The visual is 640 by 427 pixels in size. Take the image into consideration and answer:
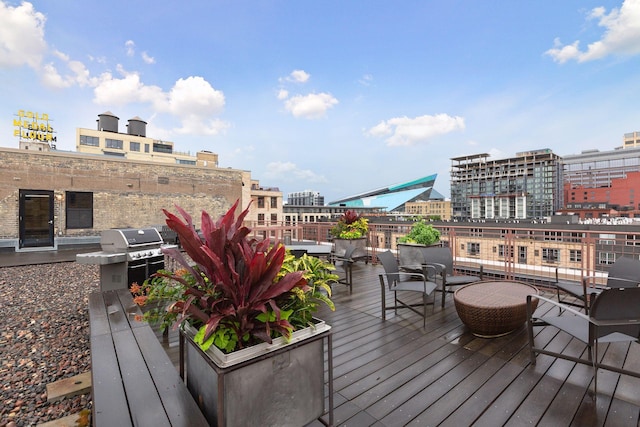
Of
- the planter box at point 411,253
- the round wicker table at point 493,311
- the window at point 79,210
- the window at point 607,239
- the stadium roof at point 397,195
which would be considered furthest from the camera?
the stadium roof at point 397,195

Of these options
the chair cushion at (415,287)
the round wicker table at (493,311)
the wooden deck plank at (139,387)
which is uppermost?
the wooden deck plank at (139,387)

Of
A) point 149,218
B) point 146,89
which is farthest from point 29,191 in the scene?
point 146,89

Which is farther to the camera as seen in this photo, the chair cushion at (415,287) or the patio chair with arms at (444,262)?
the patio chair with arms at (444,262)

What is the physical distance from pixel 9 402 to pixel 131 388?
1811mm

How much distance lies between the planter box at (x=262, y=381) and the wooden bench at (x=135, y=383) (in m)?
0.09

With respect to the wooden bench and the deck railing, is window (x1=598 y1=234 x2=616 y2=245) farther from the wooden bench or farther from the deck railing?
the wooden bench

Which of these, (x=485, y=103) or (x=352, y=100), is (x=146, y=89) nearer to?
(x=352, y=100)

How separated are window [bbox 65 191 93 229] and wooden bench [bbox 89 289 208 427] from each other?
14.7 meters

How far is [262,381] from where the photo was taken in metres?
1.16

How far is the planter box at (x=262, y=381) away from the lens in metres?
1.08

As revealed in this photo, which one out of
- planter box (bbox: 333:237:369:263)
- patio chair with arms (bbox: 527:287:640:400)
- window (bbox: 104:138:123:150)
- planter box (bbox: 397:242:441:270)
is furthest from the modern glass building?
patio chair with arms (bbox: 527:287:640:400)

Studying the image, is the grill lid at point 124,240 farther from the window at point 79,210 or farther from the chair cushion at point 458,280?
the window at point 79,210

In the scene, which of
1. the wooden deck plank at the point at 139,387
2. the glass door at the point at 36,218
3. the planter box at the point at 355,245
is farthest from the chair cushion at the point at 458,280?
the glass door at the point at 36,218

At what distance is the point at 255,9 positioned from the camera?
9180 millimetres
